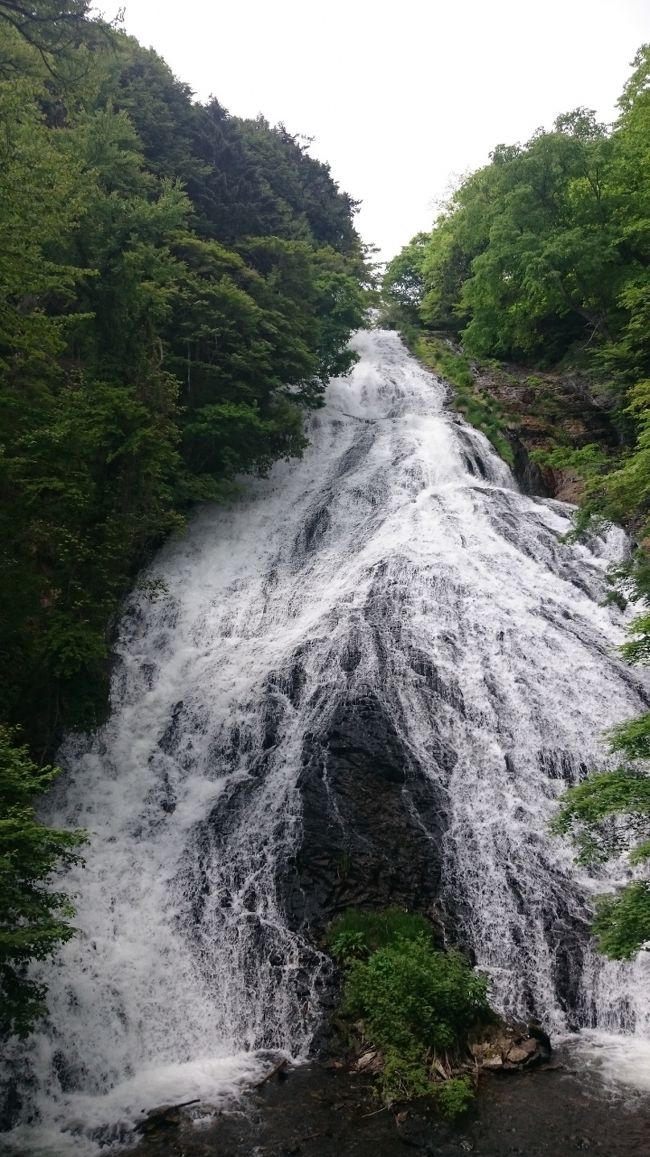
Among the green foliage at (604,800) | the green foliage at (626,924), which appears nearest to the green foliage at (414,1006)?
the green foliage at (626,924)

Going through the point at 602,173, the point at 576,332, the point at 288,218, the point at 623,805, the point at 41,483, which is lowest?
the point at 623,805

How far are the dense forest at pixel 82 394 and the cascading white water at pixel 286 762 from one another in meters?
0.89

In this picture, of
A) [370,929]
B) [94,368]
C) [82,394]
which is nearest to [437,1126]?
[370,929]

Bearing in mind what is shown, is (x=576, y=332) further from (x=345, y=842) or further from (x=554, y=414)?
(x=345, y=842)

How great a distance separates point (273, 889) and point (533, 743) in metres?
4.17

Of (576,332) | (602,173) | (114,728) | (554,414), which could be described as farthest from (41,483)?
(576,332)

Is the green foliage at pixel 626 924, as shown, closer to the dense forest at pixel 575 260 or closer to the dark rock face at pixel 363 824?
the dark rock face at pixel 363 824

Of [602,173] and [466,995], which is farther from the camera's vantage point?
[602,173]

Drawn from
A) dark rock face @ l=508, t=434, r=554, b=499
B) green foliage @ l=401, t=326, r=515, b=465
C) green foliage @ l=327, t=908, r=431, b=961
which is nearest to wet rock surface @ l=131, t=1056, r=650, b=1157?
green foliage @ l=327, t=908, r=431, b=961

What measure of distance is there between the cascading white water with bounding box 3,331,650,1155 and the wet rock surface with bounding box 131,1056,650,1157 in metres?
0.66

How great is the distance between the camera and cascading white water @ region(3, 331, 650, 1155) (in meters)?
7.84

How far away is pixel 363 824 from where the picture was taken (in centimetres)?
987

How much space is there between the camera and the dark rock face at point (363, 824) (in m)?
9.18

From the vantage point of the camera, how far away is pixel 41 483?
9.81 m
